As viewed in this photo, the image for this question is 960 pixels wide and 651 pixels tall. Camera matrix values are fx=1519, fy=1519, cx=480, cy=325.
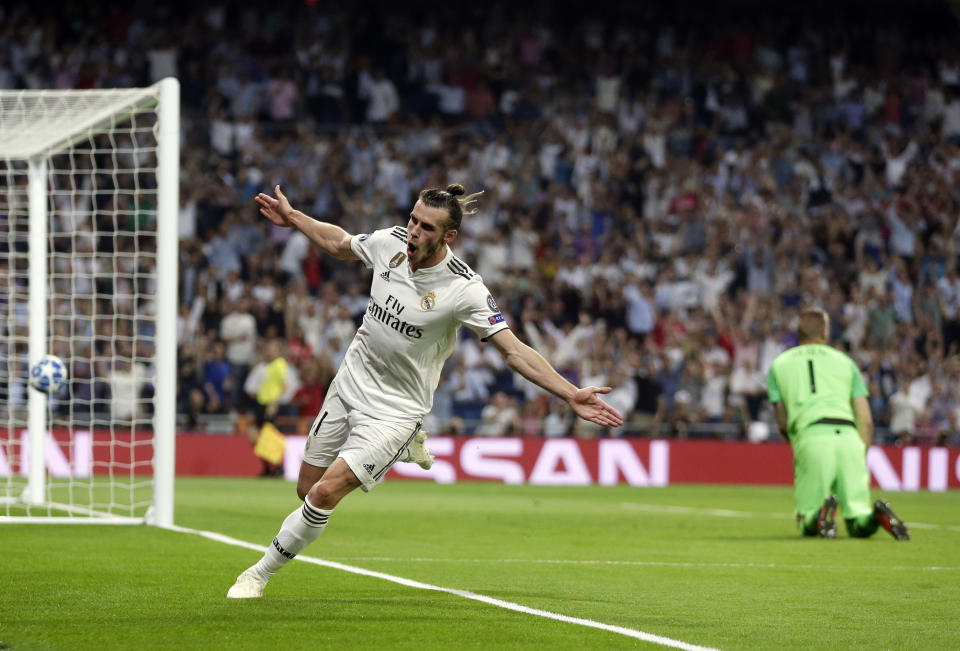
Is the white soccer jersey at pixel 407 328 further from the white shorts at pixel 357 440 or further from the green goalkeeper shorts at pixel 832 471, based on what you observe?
the green goalkeeper shorts at pixel 832 471

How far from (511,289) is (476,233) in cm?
139

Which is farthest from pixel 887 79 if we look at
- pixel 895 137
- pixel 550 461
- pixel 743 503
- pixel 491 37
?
pixel 743 503

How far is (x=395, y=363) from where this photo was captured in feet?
27.5

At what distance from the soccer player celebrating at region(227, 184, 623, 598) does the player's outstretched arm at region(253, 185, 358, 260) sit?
0.44 ft

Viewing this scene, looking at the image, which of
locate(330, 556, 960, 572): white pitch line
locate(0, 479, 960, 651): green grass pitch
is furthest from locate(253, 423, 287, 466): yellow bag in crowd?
locate(330, 556, 960, 572): white pitch line

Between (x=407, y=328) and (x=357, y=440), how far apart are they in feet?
2.21

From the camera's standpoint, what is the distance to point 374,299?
846cm

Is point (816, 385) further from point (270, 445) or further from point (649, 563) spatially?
point (270, 445)

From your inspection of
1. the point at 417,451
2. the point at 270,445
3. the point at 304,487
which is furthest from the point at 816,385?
the point at 270,445

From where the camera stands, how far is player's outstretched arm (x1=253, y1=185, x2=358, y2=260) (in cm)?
885

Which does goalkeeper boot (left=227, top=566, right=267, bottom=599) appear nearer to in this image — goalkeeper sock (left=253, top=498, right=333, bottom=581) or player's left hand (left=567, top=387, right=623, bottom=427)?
goalkeeper sock (left=253, top=498, right=333, bottom=581)

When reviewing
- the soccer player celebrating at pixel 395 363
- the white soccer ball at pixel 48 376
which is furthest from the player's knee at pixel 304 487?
the white soccer ball at pixel 48 376

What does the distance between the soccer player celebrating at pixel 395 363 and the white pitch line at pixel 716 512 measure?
877 centimetres

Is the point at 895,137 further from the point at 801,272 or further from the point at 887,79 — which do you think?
the point at 801,272
